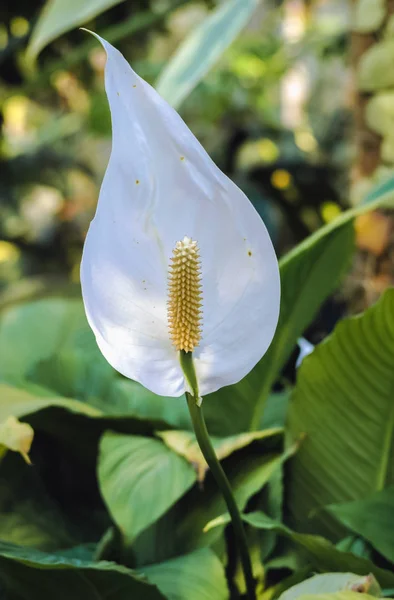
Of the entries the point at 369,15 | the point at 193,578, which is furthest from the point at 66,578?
the point at 369,15

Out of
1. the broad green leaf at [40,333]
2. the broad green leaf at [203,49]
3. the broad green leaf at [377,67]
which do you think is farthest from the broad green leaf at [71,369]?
the broad green leaf at [377,67]

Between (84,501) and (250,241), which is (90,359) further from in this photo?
(250,241)

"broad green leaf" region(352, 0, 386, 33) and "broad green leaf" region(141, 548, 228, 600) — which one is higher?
"broad green leaf" region(352, 0, 386, 33)

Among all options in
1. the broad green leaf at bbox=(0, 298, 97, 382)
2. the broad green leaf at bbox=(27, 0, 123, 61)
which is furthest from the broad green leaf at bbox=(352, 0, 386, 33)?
the broad green leaf at bbox=(0, 298, 97, 382)

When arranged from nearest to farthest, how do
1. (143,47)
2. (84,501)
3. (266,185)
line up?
Result: (84,501)
(266,185)
(143,47)

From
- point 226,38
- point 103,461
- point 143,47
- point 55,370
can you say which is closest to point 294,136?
point 143,47

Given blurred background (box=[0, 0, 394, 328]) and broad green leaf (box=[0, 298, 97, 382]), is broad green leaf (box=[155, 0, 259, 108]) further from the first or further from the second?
broad green leaf (box=[0, 298, 97, 382])
